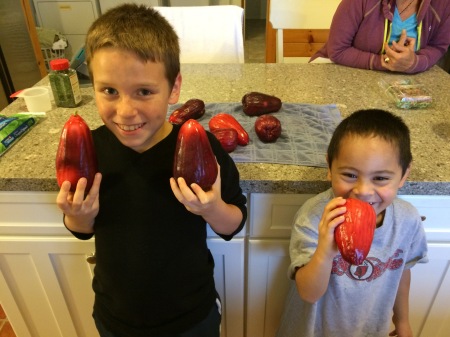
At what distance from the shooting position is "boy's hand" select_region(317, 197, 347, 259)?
2.28 ft

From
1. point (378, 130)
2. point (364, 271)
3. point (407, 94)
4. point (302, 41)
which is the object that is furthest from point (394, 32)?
point (364, 271)

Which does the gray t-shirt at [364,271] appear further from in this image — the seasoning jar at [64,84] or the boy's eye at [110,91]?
the seasoning jar at [64,84]

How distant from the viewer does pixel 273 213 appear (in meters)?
1.00

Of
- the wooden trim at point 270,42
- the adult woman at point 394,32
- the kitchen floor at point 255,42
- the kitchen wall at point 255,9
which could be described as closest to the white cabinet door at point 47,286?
the adult woman at point 394,32

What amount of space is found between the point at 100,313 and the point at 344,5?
1.40 m

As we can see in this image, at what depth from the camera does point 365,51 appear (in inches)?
60.2

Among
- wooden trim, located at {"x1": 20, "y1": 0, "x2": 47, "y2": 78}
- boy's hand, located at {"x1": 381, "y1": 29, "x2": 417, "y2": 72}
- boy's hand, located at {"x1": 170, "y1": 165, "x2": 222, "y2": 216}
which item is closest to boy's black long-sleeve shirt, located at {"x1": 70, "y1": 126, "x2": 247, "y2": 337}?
boy's hand, located at {"x1": 170, "y1": 165, "x2": 222, "y2": 216}

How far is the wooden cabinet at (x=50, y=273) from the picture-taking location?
1033mm

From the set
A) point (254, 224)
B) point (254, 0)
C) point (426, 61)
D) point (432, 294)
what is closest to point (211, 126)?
point (254, 224)

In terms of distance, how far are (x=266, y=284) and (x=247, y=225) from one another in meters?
0.24

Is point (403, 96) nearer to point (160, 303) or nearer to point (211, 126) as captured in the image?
point (211, 126)

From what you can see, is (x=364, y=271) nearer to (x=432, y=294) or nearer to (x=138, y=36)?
(x=432, y=294)

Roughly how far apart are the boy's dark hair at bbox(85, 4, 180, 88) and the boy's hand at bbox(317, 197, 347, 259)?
39cm

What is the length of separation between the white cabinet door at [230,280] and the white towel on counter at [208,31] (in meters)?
1.01
